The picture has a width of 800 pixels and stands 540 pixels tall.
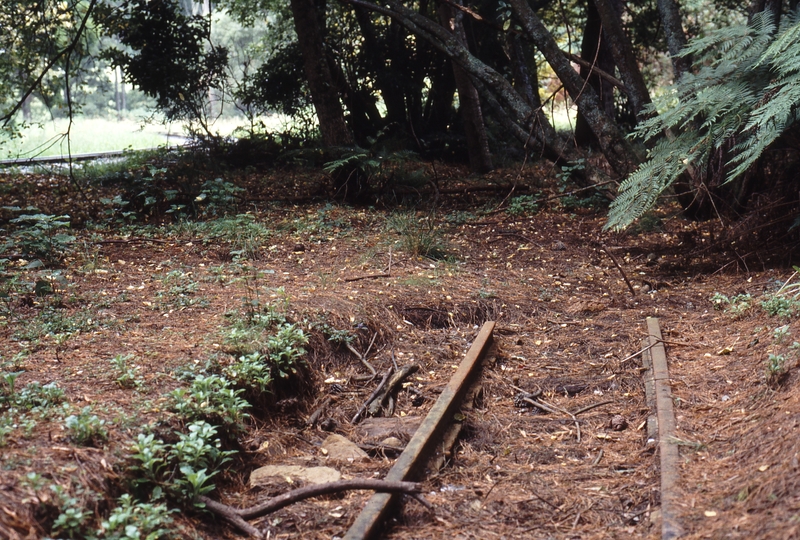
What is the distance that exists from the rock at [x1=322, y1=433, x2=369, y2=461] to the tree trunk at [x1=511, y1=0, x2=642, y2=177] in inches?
239

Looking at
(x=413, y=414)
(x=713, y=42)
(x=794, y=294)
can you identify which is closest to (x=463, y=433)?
(x=413, y=414)

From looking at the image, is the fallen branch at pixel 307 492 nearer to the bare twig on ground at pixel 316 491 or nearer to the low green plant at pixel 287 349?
the bare twig on ground at pixel 316 491

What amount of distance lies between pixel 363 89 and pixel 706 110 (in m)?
Result: 8.77

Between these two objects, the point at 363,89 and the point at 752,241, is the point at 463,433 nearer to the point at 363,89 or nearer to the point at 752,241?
the point at 752,241

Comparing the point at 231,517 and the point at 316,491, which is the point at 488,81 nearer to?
the point at 316,491

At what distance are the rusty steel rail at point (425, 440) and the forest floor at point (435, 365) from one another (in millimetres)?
129

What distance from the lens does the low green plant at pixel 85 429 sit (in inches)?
124

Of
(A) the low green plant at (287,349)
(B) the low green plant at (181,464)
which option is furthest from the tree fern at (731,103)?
(B) the low green plant at (181,464)

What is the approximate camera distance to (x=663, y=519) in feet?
9.63

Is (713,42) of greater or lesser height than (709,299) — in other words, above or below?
above

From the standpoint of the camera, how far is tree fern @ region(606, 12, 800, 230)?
5.57 m

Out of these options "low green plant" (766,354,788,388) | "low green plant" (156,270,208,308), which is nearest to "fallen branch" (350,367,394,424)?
"low green plant" (156,270,208,308)

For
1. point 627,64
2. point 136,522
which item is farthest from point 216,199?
point 136,522

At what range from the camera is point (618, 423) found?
13.6 ft
